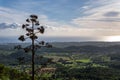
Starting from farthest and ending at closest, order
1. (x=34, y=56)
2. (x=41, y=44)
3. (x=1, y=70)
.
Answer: (x=1, y=70), (x=34, y=56), (x=41, y=44)

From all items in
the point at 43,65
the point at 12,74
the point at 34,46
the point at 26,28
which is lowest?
the point at 12,74

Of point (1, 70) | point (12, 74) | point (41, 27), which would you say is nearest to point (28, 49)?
point (41, 27)

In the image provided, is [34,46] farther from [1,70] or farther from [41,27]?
[1,70]

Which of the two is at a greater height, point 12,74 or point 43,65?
point 43,65

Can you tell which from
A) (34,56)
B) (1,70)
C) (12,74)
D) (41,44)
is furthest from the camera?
(12,74)

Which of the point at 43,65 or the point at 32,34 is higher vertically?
the point at 32,34

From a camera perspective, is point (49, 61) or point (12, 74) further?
point (12, 74)

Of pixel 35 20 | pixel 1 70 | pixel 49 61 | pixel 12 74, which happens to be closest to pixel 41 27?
pixel 35 20

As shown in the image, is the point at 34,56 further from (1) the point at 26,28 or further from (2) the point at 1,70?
(2) the point at 1,70

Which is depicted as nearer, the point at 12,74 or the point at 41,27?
the point at 41,27
